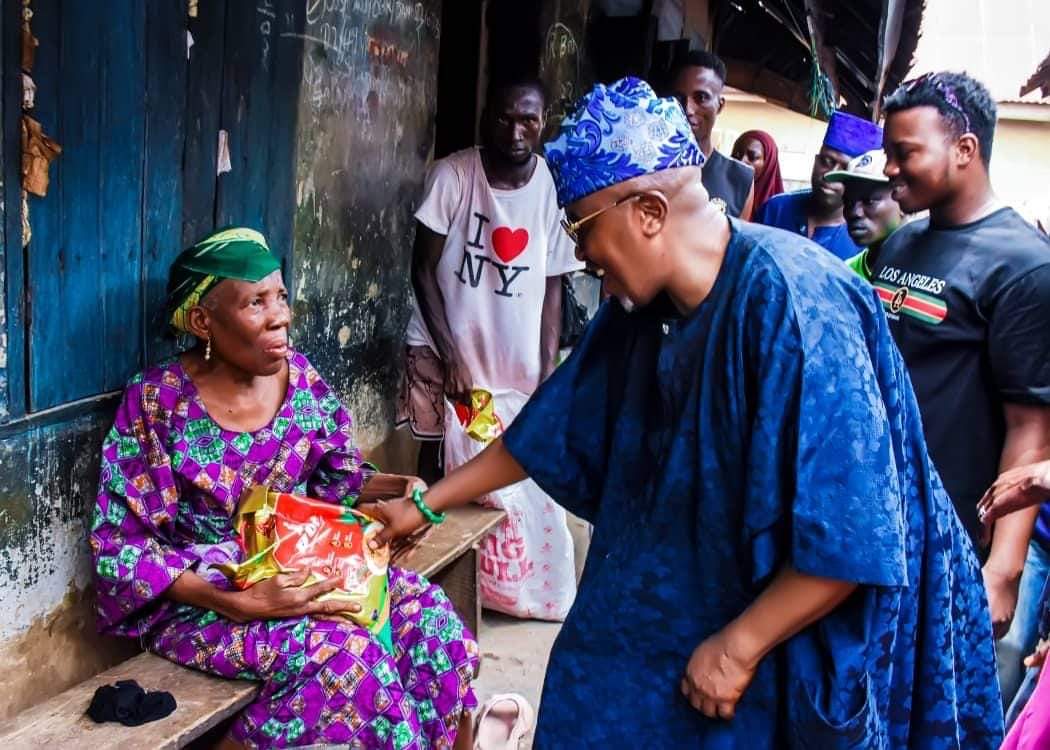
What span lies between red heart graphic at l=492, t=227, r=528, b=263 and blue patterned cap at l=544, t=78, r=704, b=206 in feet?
7.14

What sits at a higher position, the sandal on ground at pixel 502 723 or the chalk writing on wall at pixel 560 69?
the chalk writing on wall at pixel 560 69

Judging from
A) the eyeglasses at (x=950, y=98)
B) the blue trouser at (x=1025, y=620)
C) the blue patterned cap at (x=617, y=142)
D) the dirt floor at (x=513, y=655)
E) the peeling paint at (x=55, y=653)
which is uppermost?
the eyeglasses at (x=950, y=98)

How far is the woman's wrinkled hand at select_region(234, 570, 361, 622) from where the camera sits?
2.50 metres

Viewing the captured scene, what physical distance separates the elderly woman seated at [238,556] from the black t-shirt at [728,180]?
96.9 inches

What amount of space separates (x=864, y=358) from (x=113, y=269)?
6.44ft

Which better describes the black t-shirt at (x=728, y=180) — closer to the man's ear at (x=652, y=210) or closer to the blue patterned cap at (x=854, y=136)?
the blue patterned cap at (x=854, y=136)

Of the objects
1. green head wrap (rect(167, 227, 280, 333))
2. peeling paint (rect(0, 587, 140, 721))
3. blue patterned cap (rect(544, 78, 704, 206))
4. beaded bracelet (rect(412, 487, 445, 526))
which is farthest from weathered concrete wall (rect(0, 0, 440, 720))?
blue patterned cap (rect(544, 78, 704, 206))

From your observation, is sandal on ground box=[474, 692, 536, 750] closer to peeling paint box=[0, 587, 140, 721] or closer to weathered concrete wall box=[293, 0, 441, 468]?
peeling paint box=[0, 587, 140, 721]

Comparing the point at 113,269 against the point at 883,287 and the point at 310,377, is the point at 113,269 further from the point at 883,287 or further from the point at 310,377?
the point at 883,287

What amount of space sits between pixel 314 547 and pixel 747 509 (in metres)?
1.28

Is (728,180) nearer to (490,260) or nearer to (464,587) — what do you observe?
(490,260)

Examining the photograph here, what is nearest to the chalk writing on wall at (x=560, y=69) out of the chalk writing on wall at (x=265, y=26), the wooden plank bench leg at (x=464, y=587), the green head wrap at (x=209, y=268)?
the chalk writing on wall at (x=265, y=26)

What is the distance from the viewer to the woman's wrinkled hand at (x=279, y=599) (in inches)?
98.5

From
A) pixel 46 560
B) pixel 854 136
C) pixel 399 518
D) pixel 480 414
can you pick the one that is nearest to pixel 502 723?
pixel 399 518
